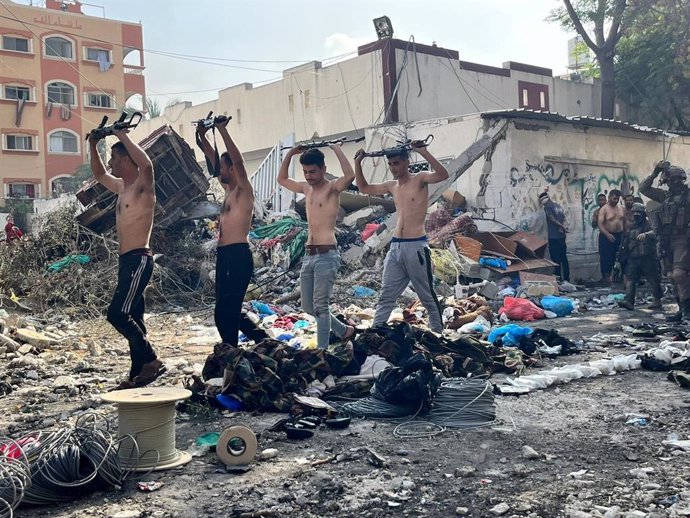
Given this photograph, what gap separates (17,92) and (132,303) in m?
39.8

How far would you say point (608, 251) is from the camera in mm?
14586

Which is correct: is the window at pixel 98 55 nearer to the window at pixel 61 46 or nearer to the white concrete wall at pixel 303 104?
the window at pixel 61 46

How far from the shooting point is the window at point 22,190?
132ft

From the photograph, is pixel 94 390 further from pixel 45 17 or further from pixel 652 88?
pixel 45 17

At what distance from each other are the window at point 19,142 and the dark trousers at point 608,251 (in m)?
35.1

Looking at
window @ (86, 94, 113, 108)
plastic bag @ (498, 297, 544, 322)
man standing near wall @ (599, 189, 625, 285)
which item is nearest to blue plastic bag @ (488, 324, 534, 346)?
plastic bag @ (498, 297, 544, 322)

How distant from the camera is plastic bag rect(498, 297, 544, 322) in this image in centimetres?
1059

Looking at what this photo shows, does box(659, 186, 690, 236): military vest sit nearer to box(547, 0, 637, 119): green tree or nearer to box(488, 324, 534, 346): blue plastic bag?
box(488, 324, 534, 346): blue plastic bag

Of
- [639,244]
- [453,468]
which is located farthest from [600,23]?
[453,468]

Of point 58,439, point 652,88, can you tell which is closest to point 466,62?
point 652,88

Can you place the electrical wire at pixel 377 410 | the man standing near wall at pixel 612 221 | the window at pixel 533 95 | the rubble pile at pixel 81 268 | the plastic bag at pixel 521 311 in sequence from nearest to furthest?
the electrical wire at pixel 377 410 → the plastic bag at pixel 521 311 → the rubble pile at pixel 81 268 → the man standing near wall at pixel 612 221 → the window at pixel 533 95

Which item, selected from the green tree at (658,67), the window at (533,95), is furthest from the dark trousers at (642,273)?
the green tree at (658,67)

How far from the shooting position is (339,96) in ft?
87.7

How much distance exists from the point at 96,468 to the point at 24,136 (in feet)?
136
